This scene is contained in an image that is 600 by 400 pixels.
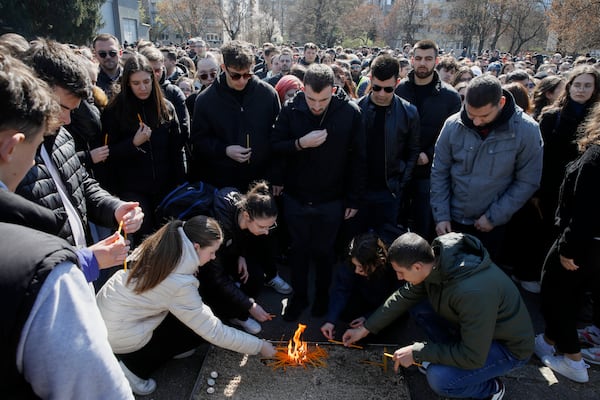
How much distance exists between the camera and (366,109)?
3904 millimetres

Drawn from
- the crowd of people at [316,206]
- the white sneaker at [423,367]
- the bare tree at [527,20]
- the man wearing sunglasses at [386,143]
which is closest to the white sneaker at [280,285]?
the crowd of people at [316,206]

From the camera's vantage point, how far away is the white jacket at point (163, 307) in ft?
8.52

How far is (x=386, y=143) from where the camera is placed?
3852 mm

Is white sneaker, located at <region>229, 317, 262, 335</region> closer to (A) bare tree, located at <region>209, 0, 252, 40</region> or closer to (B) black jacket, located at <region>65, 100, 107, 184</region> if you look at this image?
(B) black jacket, located at <region>65, 100, 107, 184</region>

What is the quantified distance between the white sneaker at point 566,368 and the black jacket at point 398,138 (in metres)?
1.76

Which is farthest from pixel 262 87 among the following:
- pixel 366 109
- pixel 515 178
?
pixel 515 178

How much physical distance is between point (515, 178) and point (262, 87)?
2272mm

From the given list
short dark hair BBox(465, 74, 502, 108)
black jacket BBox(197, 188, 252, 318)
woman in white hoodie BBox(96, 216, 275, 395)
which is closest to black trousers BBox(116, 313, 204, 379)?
woman in white hoodie BBox(96, 216, 275, 395)

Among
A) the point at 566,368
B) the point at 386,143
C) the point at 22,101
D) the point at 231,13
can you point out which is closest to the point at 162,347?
the point at 22,101

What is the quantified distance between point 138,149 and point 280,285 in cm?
180

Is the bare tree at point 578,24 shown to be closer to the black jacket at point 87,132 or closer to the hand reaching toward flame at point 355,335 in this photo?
the hand reaching toward flame at point 355,335

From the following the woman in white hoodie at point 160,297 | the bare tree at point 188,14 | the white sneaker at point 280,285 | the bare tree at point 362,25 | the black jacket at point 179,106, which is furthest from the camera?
the bare tree at point 362,25

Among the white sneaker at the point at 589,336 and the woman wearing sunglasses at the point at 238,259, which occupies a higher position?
the woman wearing sunglasses at the point at 238,259

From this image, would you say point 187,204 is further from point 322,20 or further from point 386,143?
point 322,20
